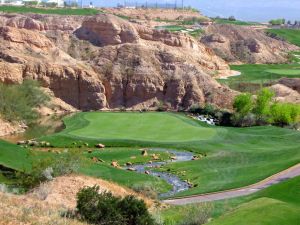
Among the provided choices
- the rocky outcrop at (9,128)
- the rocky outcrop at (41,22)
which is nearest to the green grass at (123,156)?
the rocky outcrop at (9,128)

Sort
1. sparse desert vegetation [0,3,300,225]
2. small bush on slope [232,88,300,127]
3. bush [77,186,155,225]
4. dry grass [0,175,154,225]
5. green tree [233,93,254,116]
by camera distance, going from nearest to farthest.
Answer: dry grass [0,175,154,225] → bush [77,186,155,225] → sparse desert vegetation [0,3,300,225] → small bush on slope [232,88,300,127] → green tree [233,93,254,116]

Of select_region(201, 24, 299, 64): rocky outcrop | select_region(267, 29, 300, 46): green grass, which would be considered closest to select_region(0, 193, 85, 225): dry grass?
select_region(201, 24, 299, 64): rocky outcrop

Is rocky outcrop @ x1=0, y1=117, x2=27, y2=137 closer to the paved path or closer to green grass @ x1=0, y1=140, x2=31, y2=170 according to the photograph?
green grass @ x1=0, y1=140, x2=31, y2=170

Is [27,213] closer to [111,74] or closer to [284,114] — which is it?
[284,114]

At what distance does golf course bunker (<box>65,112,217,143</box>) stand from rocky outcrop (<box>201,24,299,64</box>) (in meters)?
64.8

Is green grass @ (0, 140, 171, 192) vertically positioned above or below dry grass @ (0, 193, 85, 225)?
below

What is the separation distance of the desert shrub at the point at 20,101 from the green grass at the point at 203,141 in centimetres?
438

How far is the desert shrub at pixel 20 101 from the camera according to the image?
5934 centimetres

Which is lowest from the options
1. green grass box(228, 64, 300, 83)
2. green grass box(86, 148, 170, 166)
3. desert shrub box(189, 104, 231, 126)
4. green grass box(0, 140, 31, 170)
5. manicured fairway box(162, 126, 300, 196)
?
green grass box(228, 64, 300, 83)

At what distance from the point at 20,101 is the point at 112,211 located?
43503 mm

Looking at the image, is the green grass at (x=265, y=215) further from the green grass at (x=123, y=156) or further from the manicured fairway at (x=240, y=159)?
the green grass at (x=123, y=156)

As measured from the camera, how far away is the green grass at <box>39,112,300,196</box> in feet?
126

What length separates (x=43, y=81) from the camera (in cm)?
7412

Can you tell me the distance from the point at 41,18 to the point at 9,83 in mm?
61235
